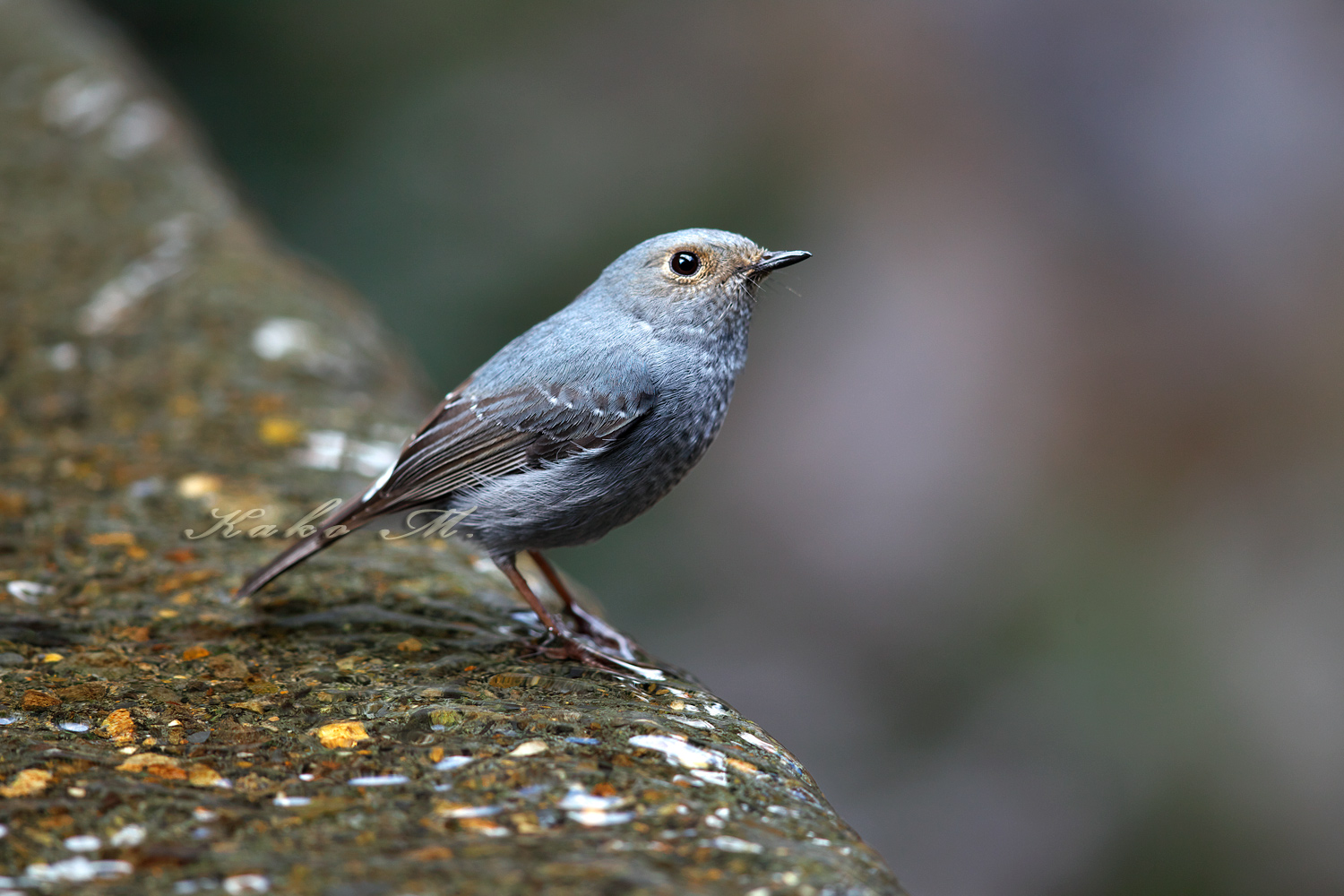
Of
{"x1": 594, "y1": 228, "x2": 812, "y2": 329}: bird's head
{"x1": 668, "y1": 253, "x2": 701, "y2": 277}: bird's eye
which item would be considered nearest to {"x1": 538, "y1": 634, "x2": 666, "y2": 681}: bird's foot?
{"x1": 594, "y1": 228, "x2": 812, "y2": 329}: bird's head

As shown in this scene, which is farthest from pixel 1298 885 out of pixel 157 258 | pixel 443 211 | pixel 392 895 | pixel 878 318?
pixel 443 211

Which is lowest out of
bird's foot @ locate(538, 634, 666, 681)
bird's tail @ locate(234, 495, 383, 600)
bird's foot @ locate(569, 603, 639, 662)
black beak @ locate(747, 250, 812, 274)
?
bird's foot @ locate(538, 634, 666, 681)

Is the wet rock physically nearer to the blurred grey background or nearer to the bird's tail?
the bird's tail

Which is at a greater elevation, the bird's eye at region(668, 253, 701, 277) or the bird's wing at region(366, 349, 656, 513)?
the bird's eye at region(668, 253, 701, 277)

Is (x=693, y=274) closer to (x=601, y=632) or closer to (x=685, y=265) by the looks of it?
(x=685, y=265)

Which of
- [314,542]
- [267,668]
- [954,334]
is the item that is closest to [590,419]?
[314,542]

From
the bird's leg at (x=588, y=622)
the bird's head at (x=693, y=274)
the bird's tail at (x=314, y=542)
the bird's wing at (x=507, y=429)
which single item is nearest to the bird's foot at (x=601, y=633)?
the bird's leg at (x=588, y=622)

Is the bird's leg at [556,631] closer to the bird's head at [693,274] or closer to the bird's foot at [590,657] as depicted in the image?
the bird's foot at [590,657]
